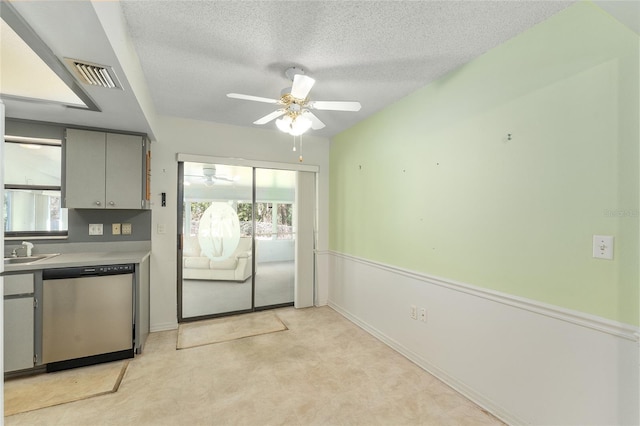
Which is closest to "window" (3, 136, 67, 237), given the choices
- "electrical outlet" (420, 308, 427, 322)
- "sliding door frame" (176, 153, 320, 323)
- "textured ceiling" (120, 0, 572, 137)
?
"sliding door frame" (176, 153, 320, 323)

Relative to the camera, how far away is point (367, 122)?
3.36m

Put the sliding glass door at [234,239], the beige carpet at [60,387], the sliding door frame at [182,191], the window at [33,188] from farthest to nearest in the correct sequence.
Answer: the sliding glass door at [234,239] < the sliding door frame at [182,191] < the window at [33,188] < the beige carpet at [60,387]

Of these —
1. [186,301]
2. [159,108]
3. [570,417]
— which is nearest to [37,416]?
[186,301]

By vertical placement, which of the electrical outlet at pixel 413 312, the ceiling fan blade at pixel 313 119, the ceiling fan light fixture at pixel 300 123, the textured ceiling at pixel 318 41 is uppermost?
the textured ceiling at pixel 318 41

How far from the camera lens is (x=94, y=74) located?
176 cm

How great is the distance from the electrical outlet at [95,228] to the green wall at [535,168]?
325cm

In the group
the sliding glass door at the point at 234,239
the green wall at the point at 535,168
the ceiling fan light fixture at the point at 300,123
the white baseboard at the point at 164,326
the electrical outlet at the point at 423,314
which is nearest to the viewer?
the green wall at the point at 535,168

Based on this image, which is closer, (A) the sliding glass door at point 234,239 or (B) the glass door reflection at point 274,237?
(A) the sliding glass door at point 234,239

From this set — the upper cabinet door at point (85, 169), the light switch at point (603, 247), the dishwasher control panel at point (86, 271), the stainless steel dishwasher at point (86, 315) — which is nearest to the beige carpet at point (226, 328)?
the stainless steel dishwasher at point (86, 315)

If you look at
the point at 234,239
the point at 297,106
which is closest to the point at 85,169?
the point at 234,239

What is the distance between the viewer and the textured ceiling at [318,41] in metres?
1.62

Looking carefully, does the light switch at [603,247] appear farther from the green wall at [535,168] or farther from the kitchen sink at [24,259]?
the kitchen sink at [24,259]

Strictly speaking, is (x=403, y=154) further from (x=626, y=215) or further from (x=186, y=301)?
(x=186, y=301)

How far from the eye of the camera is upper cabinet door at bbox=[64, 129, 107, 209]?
2.70m
